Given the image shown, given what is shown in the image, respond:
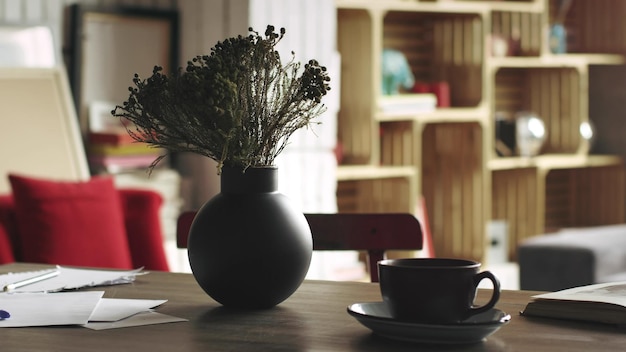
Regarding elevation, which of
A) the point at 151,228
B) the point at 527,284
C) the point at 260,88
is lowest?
the point at 527,284

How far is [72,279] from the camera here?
1.78 m

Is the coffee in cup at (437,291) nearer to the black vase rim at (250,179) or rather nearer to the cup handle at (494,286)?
the cup handle at (494,286)

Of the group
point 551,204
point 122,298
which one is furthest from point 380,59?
point 122,298

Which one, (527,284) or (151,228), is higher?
(151,228)

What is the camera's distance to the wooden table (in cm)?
126

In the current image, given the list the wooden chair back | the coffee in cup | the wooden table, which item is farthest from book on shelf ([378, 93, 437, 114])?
the coffee in cup

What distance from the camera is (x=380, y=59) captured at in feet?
14.3

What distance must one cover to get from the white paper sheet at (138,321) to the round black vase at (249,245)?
9 cm

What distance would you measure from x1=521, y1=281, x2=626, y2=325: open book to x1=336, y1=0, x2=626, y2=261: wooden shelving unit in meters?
2.79

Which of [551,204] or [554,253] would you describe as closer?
[554,253]

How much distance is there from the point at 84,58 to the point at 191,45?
449 mm

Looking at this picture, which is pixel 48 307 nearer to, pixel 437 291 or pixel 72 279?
pixel 72 279

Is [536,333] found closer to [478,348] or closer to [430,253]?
[478,348]

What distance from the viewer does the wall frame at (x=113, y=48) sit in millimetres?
3898
